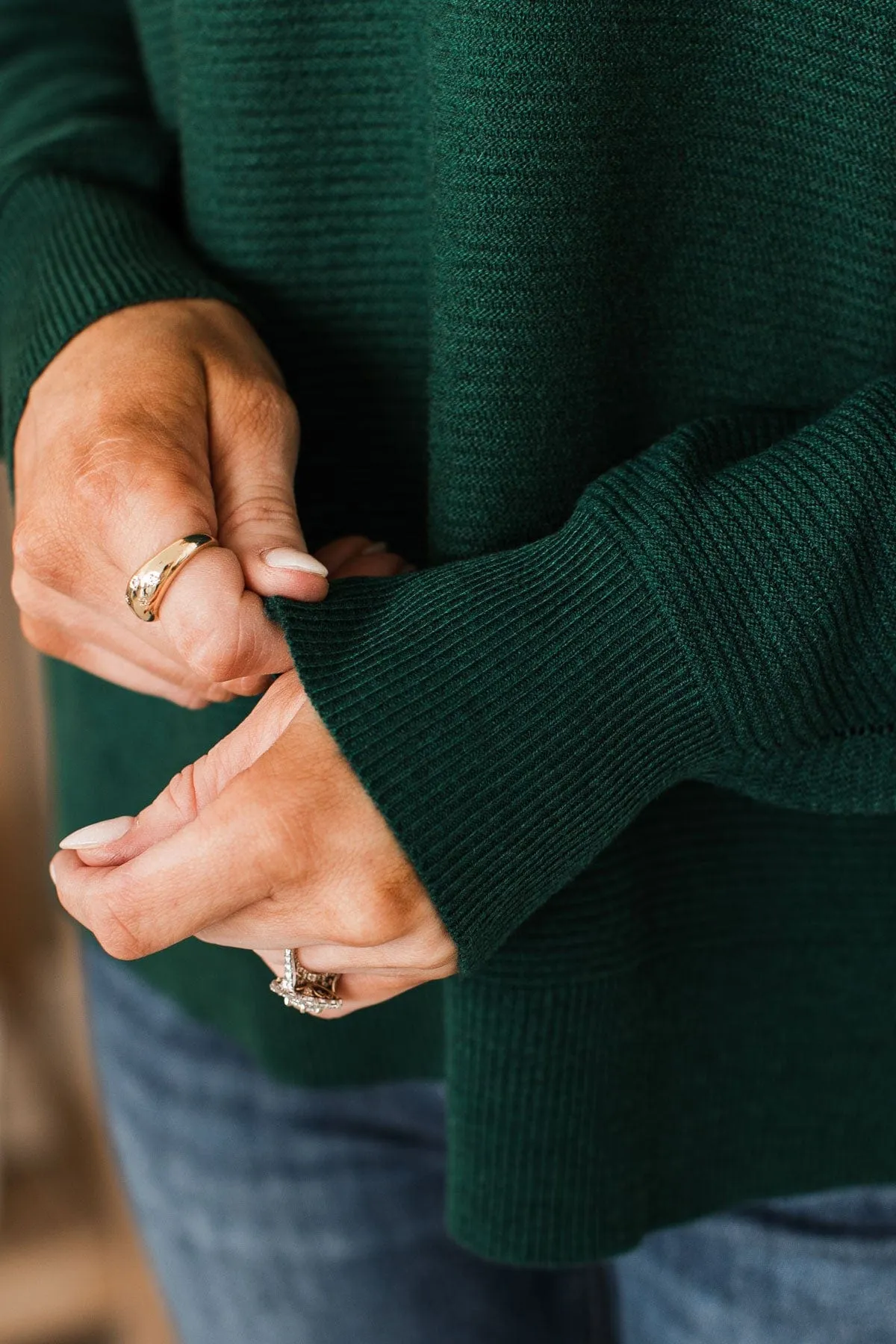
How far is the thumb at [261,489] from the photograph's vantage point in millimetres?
469

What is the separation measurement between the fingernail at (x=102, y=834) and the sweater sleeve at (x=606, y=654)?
0.33 ft

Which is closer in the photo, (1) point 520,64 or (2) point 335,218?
(1) point 520,64

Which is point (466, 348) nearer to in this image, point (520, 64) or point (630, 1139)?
point (520, 64)

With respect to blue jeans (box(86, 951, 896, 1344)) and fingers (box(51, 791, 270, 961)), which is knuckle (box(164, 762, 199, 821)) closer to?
fingers (box(51, 791, 270, 961))

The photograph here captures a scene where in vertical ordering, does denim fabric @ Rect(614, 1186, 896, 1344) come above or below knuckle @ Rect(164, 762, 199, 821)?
below

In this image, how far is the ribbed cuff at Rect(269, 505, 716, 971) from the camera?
17.4 inches

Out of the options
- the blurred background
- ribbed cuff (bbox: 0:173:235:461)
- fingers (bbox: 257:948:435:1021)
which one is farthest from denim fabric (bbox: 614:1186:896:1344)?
the blurred background

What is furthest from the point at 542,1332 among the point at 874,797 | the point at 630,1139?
the point at 874,797

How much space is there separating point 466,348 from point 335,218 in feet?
0.44

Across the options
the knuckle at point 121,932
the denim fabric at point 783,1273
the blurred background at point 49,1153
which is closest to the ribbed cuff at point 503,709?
the knuckle at point 121,932

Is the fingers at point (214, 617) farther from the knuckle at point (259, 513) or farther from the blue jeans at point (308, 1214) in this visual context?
the blue jeans at point (308, 1214)

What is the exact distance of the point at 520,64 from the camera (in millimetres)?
451

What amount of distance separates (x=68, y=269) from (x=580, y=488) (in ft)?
0.90

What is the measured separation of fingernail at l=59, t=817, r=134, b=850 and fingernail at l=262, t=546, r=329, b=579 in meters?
0.12
